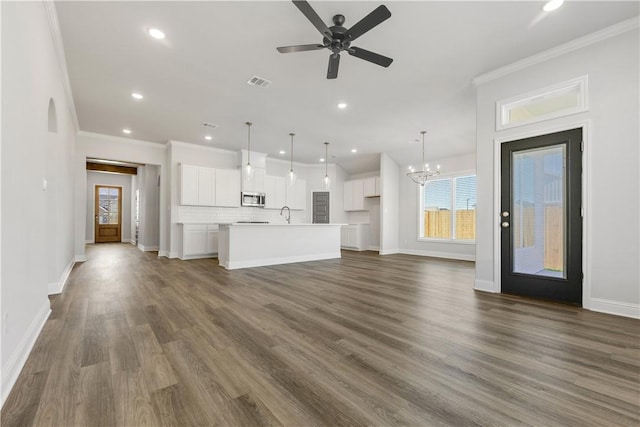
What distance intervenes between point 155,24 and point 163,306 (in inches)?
116

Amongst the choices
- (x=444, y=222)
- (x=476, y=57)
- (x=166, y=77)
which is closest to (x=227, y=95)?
(x=166, y=77)

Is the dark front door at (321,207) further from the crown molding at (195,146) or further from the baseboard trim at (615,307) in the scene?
the baseboard trim at (615,307)

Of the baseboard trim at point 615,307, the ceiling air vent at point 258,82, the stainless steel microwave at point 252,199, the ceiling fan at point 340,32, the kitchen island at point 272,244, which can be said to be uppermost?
the ceiling air vent at point 258,82

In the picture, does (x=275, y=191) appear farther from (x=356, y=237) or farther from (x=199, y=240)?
(x=356, y=237)

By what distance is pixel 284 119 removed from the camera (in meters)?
5.55

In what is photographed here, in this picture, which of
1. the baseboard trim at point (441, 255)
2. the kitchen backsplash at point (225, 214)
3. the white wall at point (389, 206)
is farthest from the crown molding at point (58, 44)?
the baseboard trim at point (441, 255)

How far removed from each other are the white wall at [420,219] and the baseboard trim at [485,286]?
11.7ft

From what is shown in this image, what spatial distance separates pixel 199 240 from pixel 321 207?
169 inches

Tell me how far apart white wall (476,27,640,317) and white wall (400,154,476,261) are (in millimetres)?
4158

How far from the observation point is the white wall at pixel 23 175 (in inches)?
63.0

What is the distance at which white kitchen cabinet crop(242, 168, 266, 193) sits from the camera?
25.8 feet

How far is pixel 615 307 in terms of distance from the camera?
2.90 m

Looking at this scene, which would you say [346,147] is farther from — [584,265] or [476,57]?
[584,265]

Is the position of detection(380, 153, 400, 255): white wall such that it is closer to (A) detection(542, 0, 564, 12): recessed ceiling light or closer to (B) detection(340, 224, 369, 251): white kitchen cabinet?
(B) detection(340, 224, 369, 251): white kitchen cabinet
